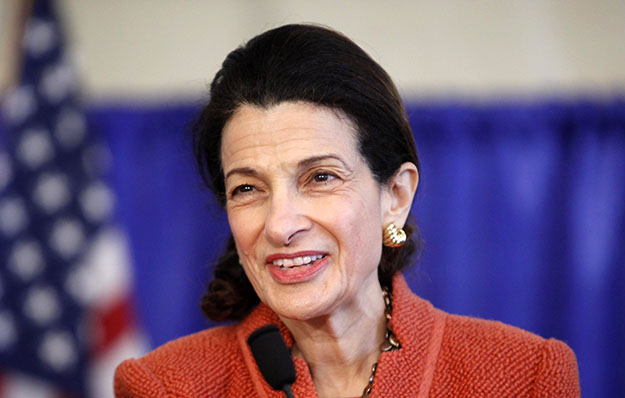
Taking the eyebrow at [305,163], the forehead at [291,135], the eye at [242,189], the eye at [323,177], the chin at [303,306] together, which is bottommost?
the chin at [303,306]

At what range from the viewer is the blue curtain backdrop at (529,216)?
12.3 feet

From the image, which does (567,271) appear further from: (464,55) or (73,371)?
(73,371)

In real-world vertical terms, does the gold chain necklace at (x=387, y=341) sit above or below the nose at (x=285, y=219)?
below

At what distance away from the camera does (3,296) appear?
3.77 m

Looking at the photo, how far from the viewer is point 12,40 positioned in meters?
4.00

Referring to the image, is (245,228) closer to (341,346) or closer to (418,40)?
(341,346)

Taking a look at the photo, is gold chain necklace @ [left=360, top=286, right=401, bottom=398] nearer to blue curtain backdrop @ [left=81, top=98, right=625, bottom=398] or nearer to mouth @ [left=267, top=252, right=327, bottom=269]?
mouth @ [left=267, top=252, right=327, bottom=269]

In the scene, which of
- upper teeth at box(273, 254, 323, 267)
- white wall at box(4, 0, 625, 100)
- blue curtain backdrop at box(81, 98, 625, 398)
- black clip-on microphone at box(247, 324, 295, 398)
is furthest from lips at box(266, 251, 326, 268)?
white wall at box(4, 0, 625, 100)

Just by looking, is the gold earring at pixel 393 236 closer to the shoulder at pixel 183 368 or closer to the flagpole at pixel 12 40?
the shoulder at pixel 183 368

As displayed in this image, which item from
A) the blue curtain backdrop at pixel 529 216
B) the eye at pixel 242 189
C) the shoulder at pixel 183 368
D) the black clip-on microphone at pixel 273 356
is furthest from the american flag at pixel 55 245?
the black clip-on microphone at pixel 273 356

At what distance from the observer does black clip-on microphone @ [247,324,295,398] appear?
1514mm

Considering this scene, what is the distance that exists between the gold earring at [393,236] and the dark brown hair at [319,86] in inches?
4.7

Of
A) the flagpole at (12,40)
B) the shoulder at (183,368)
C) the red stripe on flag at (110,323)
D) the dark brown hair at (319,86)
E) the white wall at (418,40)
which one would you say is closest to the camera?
the dark brown hair at (319,86)

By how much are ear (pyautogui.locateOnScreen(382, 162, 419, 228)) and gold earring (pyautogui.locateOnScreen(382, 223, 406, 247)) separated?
0.04 ft
